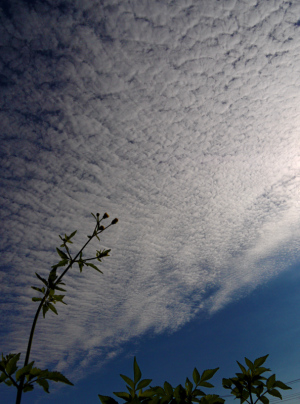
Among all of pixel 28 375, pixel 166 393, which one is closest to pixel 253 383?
pixel 166 393

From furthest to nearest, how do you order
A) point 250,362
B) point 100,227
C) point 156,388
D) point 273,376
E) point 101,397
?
point 100,227, point 250,362, point 273,376, point 156,388, point 101,397

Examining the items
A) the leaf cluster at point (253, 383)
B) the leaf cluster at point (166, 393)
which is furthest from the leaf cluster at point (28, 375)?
the leaf cluster at point (253, 383)

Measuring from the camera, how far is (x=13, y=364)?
1324 mm

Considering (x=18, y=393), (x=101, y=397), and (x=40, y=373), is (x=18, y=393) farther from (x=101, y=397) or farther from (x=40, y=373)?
(x=101, y=397)

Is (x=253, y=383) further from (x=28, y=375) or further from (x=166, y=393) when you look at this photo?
(x=28, y=375)

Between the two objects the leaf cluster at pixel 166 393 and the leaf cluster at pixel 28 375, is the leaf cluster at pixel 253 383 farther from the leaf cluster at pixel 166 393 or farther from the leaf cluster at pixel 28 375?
the leaf cluster at pixel 28 375

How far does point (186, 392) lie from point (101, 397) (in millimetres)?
652

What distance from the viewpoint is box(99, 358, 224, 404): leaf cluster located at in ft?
4.46

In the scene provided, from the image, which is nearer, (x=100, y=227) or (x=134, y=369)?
(x=134, y=369)

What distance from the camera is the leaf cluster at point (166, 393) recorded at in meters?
1.36

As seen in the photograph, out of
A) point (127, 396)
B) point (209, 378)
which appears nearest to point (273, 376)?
point (209, 378)

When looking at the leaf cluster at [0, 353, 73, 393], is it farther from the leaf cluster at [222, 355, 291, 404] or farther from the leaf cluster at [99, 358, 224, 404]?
the leaf cluster at [222, 355, 291, 404]

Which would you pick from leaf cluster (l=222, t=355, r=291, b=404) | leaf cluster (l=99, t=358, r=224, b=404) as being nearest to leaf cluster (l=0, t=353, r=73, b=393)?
leaf cluster (l=99, t=358, r=224, b=404)

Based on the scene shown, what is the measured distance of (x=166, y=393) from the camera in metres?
1.58
